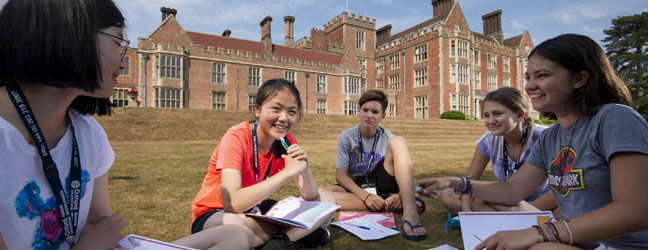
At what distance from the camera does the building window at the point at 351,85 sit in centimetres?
3181

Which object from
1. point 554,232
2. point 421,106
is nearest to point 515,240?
point 554,232

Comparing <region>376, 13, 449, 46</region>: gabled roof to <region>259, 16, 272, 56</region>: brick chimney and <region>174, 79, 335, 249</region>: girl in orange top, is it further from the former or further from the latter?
<region>174, 79, 335, 249</region>: girl in orange top

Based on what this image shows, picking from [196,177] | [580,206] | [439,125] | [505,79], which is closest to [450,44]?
[505,79]

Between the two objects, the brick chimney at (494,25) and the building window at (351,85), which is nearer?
the building window at (351,85)

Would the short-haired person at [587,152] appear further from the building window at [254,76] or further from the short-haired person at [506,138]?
the building window at [254,76]

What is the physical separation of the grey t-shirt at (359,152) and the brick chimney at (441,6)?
37426 millimetres

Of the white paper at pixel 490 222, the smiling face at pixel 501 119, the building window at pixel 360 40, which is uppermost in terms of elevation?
the building window at pixel 360 40

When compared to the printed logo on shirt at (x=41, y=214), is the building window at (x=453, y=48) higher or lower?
higher

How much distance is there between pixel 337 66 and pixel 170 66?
1471 cm

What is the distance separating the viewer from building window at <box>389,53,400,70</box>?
3638cm

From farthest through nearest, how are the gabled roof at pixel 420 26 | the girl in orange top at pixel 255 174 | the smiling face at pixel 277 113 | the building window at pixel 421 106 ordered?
the gabled roof at pixel 420 26 < the building window at pixel 421 106 < the smiling face at pixel 277 113 < the girl in orange top at pixel 255 174

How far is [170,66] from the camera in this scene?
2342cm

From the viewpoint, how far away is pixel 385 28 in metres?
42.8

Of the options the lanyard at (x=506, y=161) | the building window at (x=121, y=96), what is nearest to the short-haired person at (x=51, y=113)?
the lanyard at (x=506, y=161)
